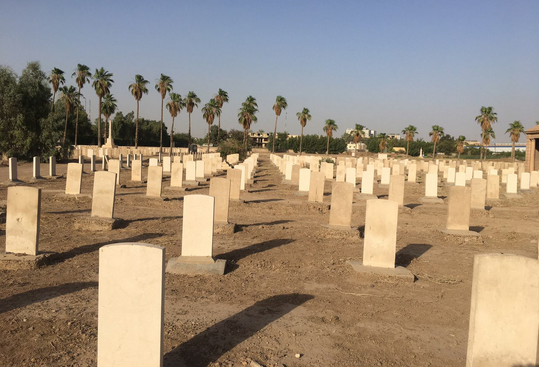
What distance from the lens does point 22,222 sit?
7.32 m

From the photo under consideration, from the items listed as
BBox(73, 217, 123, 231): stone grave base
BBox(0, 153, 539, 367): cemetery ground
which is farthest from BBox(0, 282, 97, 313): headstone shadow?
BBox(73, 217, 123, 231): stone grave base

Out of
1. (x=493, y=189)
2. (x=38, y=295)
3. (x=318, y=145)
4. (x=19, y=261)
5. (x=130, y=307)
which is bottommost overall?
(x=38, y=295)

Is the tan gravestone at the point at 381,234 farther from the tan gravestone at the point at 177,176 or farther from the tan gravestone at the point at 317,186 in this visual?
the tan gravestone at the point at 177,176

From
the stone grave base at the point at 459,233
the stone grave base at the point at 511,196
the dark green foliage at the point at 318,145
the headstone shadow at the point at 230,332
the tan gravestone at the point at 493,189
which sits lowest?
the headstone shadow at the point at 230,332

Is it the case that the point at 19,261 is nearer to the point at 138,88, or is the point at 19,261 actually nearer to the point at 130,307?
the point at 130,307

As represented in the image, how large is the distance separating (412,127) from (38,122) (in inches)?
2386

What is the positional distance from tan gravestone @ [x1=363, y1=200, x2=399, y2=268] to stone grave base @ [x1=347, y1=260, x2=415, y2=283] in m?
0.14

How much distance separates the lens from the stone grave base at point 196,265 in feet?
23.1

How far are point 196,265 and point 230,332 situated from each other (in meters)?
2.46

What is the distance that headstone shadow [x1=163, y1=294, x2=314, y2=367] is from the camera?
4.27 m

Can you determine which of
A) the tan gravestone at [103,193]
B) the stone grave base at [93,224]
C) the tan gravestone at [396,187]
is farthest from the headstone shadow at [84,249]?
the tan gravestone at [396,187]

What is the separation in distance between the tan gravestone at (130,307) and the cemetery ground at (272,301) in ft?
1.14

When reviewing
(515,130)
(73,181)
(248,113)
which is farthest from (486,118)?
(73,181)

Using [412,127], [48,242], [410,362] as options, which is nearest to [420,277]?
[410,362]
